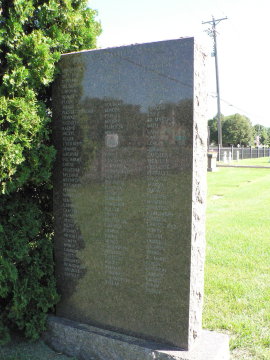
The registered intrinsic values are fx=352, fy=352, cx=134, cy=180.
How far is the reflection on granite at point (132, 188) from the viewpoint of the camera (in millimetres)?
2867

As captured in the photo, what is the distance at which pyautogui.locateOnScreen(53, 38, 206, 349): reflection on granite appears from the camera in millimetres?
2867

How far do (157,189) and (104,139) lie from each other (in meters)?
0.68

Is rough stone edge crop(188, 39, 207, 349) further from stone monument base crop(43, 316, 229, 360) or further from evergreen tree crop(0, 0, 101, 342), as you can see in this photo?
evergreen tree crop(0, 0, 101, 342)

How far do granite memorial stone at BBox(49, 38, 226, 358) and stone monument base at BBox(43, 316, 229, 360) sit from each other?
0.08 metres

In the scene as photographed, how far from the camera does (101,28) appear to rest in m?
3.94

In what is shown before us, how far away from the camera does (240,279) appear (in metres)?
4.80

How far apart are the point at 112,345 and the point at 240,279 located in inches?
91.6

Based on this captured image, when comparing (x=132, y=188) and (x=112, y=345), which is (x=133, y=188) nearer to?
(x=132, y=188)

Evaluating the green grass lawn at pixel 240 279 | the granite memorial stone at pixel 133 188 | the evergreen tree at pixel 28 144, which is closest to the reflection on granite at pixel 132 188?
the granite memorial stone at pixel 133 188

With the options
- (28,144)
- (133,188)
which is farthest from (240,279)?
(28,144)

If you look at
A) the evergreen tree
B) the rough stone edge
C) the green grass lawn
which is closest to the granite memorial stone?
the rough stone edge

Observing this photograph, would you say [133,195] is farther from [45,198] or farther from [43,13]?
[43,13]

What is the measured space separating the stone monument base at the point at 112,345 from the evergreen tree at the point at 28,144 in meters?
0.21

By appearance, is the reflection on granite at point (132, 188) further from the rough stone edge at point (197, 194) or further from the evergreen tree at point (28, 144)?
the evergreen tree at point (28, 144)
